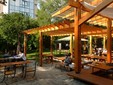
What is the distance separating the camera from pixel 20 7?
39.9 meters

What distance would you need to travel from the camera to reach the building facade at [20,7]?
3775 centimetres

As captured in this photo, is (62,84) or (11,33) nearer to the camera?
(62,84)

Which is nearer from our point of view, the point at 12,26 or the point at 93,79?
the point at 93,79

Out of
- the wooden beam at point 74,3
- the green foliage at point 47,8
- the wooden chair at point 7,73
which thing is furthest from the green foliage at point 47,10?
the wooden beam at point 74,3

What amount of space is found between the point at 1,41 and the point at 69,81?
13.2 meters

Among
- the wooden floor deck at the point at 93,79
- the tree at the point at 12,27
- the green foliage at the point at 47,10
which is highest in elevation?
the green foliage at the point at 47,10

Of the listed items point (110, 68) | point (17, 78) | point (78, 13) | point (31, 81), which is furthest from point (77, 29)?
point (17, 78)

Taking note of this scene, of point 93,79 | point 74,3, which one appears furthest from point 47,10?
point 93,79

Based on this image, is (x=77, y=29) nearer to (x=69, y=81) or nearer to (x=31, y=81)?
(x=69, y=81)

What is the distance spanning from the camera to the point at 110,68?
321 inches

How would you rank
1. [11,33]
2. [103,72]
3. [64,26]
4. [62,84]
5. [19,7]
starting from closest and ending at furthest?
[62,84], [103,72], [64,26], [11,33], [19,7]

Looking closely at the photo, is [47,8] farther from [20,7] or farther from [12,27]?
[12,27]

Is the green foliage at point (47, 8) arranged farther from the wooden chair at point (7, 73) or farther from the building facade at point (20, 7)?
the wooden chair at point (7, 73)

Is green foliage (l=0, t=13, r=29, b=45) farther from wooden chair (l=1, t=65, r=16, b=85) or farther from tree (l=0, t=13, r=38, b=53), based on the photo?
wooden chair (l=1, t=65, r=16, b=85)
